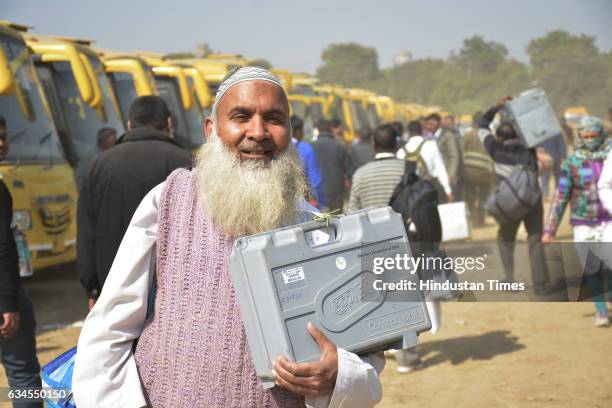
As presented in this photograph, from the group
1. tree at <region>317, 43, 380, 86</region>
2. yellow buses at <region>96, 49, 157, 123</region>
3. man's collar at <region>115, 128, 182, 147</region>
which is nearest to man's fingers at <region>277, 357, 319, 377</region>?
man's collar at <region>115, 128, 182, 147</region>

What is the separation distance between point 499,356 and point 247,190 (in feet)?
15.4

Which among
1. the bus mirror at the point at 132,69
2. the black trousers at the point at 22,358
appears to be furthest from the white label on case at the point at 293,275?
the bus mirror at the point at 132,69

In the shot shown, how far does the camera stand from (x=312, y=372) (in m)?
1.81

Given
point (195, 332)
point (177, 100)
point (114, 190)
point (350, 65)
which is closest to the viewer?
point (195, 332)

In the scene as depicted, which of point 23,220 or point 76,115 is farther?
point 76,115

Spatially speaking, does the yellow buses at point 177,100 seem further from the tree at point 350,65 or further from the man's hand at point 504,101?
the tree at point 350,65

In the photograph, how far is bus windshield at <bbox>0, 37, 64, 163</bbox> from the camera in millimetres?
8531

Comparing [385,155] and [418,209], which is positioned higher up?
[385,155]

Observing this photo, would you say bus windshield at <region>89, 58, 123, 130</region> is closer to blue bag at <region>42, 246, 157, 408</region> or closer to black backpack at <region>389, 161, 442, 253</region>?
black backpack at <region>389, 161, 442, 253</region>

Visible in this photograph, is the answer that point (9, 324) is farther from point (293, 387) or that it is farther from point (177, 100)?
point (177, 100)

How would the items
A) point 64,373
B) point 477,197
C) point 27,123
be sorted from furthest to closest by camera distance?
point 477,197, point 27,123, point 64,373

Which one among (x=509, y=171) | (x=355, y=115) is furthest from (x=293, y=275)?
(x=355, y=115)

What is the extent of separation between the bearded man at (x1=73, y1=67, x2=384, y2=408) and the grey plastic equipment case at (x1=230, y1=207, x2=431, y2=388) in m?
0.10

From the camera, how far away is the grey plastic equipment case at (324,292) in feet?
5.97
